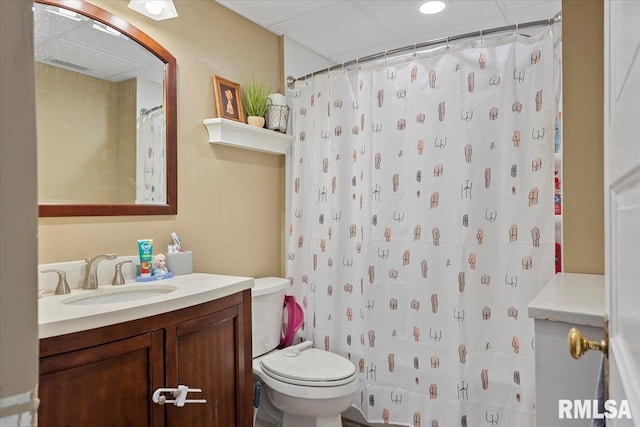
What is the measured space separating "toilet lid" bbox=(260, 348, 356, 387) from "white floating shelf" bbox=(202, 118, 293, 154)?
1141 mm

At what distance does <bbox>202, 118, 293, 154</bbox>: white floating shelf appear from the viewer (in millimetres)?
2150

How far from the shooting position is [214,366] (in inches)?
59.2

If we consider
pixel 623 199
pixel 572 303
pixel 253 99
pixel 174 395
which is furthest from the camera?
pixel 253 99

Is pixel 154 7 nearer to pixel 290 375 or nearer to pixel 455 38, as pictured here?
pixel 455 38

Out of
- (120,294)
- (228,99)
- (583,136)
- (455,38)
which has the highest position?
(455,38)

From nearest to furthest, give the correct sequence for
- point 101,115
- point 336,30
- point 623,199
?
1. point 623,199
2. point 101,115
3. point 336,30

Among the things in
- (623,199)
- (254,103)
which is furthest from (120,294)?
(623,199)

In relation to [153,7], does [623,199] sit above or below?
below

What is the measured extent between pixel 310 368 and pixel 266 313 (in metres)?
0.37

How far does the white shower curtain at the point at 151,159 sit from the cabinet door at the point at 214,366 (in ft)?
2.29

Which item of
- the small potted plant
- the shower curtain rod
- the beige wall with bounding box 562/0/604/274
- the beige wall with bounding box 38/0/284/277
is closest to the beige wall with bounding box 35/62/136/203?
the beige wall with bounding box 38/0/284/277

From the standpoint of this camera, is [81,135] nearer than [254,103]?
Yes

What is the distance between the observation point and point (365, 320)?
7.48 feet

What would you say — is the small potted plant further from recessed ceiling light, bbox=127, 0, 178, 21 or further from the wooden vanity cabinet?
the wooden vanity cabinet
